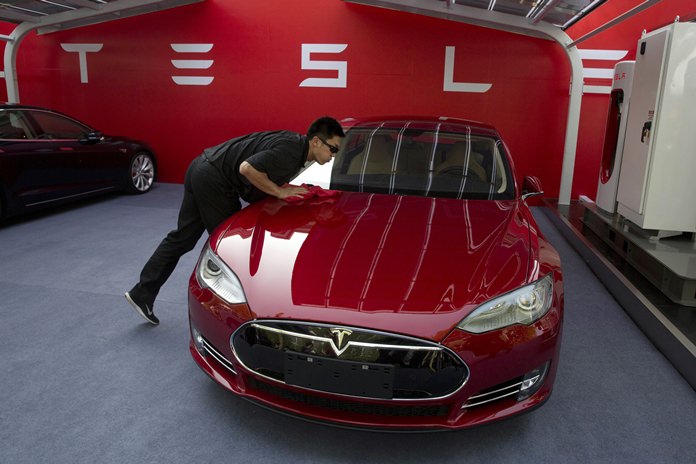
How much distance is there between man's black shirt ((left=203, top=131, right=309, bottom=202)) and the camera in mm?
2496

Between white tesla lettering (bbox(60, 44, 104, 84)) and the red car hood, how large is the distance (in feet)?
21.0

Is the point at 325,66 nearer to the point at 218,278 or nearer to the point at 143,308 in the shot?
the point at 143,308

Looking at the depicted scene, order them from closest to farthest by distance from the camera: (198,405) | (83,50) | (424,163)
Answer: (198,405)
(424,163)
(83,50)

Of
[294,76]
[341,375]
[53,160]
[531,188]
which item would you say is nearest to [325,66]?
[294,76]

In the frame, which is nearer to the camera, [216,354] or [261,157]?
[216,354]

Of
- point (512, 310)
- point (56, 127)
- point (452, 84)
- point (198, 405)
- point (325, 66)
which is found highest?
point (325, 66)

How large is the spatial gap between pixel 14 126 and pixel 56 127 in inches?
21.9

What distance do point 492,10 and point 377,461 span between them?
5593 mm

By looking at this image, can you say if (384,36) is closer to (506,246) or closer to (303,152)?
(303,152)

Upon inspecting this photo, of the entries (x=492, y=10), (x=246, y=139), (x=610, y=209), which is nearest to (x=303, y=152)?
(x=246, y=139)

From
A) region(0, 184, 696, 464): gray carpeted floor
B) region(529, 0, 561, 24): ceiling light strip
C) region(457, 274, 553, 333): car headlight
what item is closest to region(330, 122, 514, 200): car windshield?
region(457, 274, 553, 333): car headlight

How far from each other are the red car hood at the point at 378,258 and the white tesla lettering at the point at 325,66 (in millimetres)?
4676

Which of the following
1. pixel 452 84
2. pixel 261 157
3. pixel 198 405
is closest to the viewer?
pixel 198 405

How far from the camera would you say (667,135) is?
388cm
